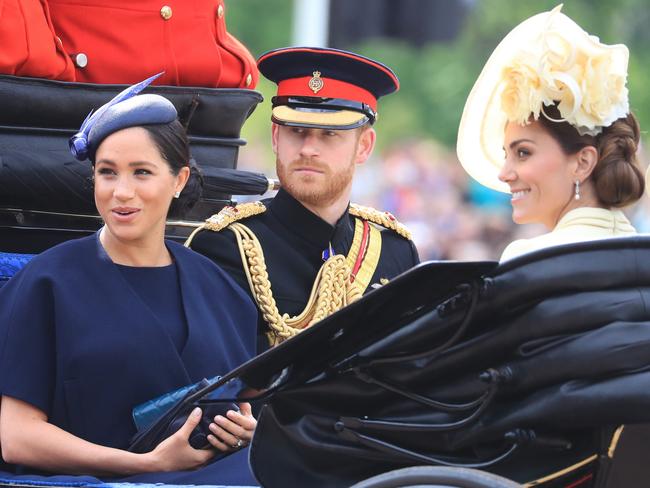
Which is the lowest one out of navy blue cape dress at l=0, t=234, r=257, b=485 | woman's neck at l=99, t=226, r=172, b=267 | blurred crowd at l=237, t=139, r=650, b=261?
navy blue cape dress at l=0, t=234, r=257, b=485

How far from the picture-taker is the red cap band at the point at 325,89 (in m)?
4.61

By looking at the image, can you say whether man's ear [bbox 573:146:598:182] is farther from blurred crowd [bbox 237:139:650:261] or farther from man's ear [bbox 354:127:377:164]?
blurred crowd [bbox 237:139:650:261]

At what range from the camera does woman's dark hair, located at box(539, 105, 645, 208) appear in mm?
3504

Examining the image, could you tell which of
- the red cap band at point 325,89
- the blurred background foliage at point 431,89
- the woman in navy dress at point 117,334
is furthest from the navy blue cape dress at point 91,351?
the blurred background foliage at point 431,89

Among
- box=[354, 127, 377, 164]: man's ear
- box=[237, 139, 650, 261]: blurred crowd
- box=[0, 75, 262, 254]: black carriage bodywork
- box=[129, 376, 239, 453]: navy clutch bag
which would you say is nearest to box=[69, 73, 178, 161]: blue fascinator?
box=[0, 75, 262, 254]: black carriage bodywork

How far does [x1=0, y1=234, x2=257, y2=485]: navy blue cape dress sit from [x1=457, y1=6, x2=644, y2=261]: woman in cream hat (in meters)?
0.96

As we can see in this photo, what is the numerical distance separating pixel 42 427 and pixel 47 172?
3.02 feet

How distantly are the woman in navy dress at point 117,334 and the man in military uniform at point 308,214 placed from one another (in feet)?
2.46

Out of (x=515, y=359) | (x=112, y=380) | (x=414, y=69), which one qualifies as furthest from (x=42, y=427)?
(x=414, y=69)

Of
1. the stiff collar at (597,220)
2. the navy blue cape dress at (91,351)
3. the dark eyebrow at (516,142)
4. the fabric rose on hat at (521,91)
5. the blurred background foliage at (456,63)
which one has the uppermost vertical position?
the blurred background foliage at (456,63)

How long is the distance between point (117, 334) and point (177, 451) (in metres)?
0.32

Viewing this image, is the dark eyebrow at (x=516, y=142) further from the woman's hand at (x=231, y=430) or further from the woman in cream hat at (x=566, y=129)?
the woman's hand at (x=231, y=430)

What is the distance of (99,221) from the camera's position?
4.25 m

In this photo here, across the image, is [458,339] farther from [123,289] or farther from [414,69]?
[414,69]
